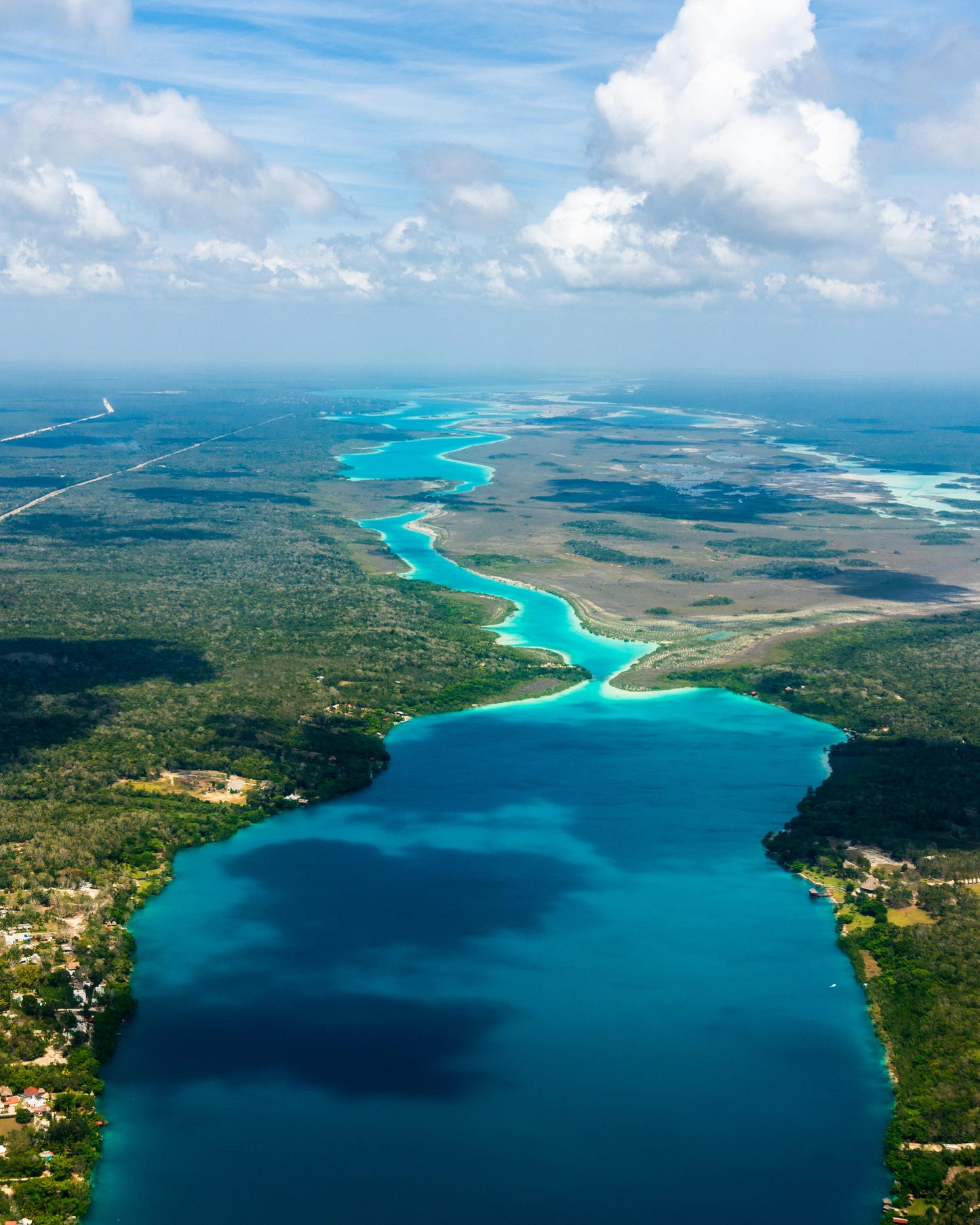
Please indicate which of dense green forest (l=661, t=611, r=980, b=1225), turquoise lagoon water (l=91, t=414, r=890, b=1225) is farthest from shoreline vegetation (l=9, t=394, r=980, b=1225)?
turquoise lagoon water (l=91, t=414, r=890, b=1225)

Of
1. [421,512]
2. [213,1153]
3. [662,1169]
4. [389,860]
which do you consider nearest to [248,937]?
[389,860]

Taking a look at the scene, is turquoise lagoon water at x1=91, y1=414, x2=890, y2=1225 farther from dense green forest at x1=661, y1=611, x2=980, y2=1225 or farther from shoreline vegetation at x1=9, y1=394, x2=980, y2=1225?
shoreline vegetation at x1=9, y1=394, x2=980, y2=1225

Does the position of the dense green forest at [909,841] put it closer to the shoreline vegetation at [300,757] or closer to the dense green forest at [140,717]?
the shoreline vegetation at [300,757]

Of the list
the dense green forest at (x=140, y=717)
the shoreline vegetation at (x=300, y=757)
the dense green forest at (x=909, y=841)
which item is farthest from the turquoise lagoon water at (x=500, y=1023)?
the dense green forest at (x=140, y=717)

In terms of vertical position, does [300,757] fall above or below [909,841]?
above

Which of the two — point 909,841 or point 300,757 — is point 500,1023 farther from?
point 300,757

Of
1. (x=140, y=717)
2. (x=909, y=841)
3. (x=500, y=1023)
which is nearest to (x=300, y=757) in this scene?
(x=140, y=717)

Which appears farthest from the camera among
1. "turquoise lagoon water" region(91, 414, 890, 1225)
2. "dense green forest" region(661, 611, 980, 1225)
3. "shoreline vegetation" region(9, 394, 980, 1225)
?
"shoreline vegetation" region(9, 394, 980, 1225)
